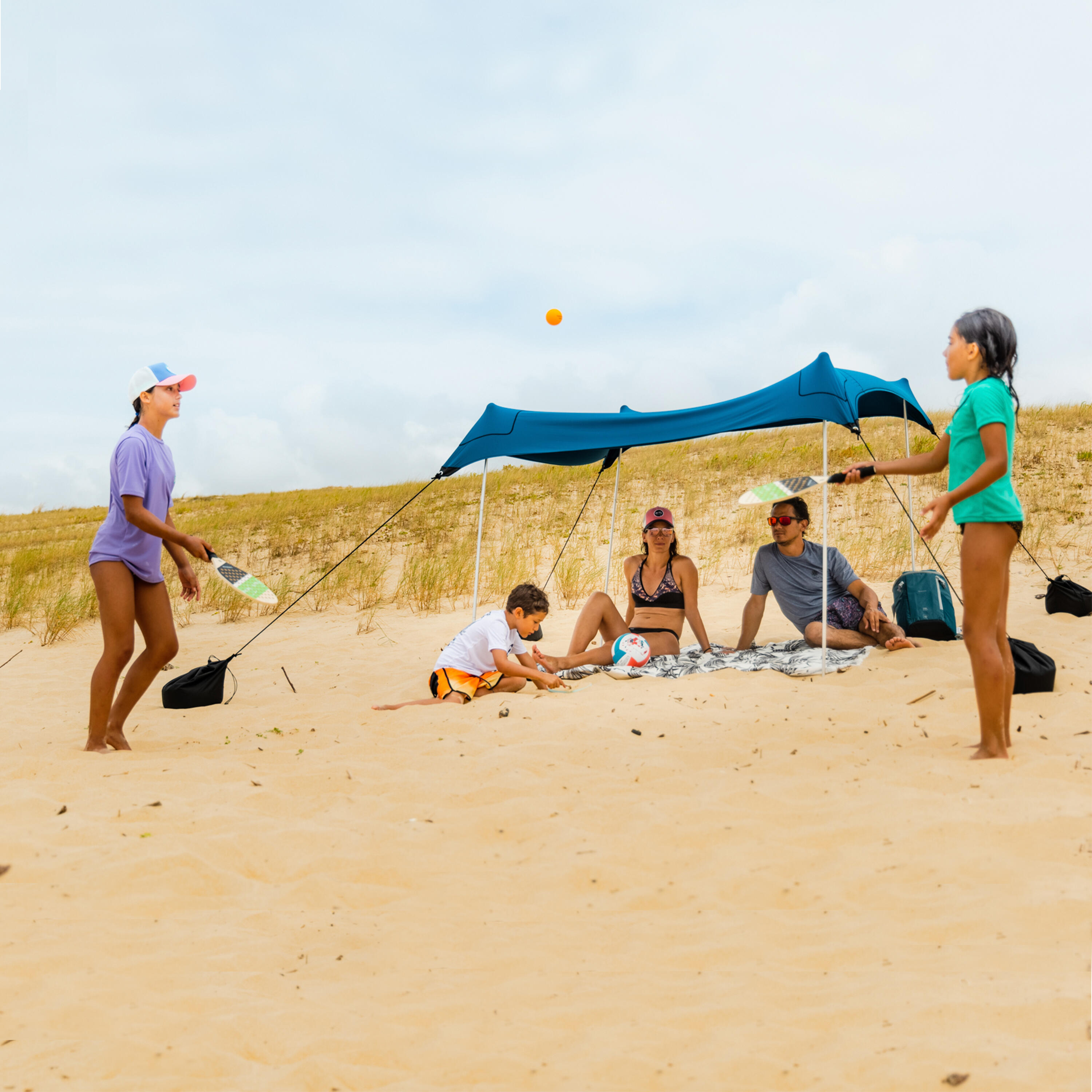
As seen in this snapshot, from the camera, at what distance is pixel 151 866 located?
2.91m

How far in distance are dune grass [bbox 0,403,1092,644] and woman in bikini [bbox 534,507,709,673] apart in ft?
9.22

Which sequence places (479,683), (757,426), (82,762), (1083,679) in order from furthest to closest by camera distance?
(757,426)
(479,683)
(1083,679)
(82,762)

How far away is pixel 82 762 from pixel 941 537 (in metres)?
9.72

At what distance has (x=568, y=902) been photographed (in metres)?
2.69

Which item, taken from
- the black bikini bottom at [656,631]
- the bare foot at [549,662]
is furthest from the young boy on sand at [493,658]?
the black bikini bottom at [656,631]

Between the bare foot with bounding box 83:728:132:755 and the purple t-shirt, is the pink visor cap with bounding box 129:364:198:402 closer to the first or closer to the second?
the purple t-shirt

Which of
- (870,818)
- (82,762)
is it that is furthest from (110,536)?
(870,818)

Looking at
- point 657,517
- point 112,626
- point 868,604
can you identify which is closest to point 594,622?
point 657,517

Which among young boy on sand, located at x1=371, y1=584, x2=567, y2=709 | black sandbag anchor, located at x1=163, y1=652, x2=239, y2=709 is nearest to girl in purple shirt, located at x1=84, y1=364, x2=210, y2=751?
black sandbag anchor, located at x1=163, y1=652, x2=239, y2=709

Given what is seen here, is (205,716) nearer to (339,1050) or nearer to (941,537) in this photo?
(339,1050)

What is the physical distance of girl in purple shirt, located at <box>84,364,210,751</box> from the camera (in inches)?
164

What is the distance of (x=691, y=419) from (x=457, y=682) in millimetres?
2495

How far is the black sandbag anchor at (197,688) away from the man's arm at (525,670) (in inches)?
70.4

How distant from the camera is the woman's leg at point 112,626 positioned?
4.16 m
